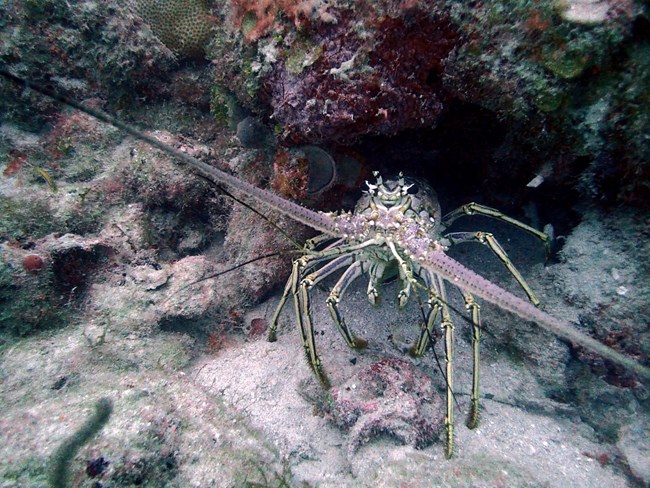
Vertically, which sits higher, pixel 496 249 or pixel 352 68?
pixel 352 68

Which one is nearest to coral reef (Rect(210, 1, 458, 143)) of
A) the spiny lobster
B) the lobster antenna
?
the spiny lobster

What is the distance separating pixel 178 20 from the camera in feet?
13.3

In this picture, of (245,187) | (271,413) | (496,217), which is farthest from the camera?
(496,217)

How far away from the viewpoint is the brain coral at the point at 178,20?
403 cm

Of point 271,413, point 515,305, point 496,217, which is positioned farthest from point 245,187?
point 496,217

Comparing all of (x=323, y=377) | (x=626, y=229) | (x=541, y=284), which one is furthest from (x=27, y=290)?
(x=626, y=229)

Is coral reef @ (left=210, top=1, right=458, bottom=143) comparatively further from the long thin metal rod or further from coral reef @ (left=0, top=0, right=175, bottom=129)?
coral reef @ (left=0, top=0, right=175, bottom=129)

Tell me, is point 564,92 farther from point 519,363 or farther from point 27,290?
point 27,290

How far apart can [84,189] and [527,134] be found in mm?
4203

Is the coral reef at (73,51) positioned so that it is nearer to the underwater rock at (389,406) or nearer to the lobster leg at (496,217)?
the lobster leg at (496,217)

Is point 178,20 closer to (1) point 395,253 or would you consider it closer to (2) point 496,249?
(1) point 395,253

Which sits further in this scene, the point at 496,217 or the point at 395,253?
the point at 496,217

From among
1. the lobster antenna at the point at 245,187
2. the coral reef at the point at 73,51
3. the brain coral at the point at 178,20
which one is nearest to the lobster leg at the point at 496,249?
the lobster antenna at the point at 245,187

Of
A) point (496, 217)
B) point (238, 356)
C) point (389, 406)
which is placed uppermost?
point (496, 217)
